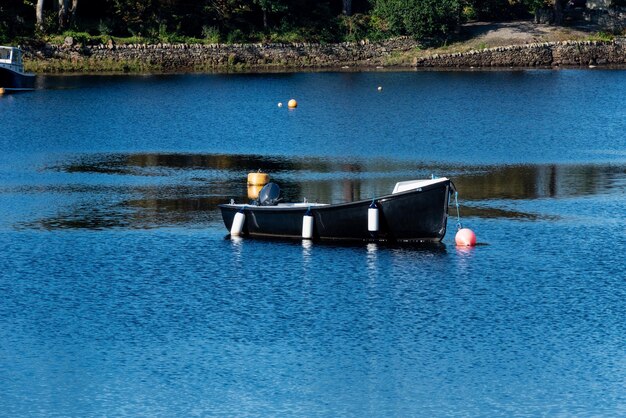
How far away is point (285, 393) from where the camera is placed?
21.5m

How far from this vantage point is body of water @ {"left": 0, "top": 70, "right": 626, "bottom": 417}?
71.2 feet

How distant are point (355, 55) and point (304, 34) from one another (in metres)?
4.46

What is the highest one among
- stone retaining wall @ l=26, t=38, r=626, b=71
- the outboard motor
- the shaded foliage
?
the shaded foliage

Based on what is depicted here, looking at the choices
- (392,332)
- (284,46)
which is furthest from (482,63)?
(392,332)

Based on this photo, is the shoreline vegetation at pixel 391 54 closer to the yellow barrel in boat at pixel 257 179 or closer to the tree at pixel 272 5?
the tree at pixel 272 5

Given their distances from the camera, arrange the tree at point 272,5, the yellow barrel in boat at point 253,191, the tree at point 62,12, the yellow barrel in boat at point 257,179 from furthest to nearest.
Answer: the tree at point 272,5, the tree at point 62,12, the yellow barrel in boat at point 257,179, the yellow barrel in boat at point 253,191

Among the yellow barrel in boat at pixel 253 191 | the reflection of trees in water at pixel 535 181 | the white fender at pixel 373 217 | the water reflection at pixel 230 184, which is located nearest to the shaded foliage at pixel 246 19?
the water reflection at pixel 230 184

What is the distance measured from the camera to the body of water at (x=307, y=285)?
2170 centimetres

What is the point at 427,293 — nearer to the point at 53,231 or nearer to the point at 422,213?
the point at 422,213

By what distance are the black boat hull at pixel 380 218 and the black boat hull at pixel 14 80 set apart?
4890 centimetres

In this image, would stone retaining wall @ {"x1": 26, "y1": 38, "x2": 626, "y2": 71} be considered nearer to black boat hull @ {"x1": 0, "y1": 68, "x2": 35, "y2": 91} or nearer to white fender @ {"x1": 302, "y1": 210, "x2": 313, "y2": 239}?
black boat hull @ {"x1": 0, "y1": 68, "x2": 35, "y2": 91}

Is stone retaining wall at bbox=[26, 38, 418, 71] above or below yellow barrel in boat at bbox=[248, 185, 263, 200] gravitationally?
above

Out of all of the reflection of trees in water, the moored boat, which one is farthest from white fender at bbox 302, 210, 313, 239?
the moored boat

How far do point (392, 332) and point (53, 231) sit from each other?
13.9m
